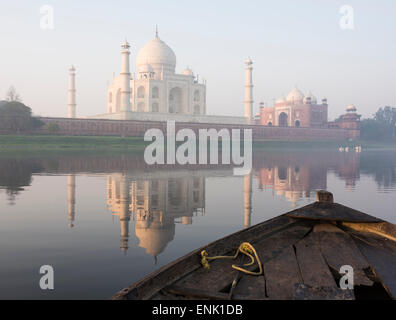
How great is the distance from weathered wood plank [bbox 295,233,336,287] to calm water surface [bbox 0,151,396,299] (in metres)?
1.52

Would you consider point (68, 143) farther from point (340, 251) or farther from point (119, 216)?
point (340, 251)

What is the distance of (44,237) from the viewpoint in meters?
5.16

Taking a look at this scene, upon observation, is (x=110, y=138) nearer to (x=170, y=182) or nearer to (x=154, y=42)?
(x=154, y=42)

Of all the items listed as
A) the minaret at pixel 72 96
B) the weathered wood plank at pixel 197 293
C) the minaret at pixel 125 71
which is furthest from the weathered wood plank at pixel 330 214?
the minaret at pixel 72 96

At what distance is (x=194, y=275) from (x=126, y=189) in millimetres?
7225

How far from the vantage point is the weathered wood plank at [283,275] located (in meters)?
2.54

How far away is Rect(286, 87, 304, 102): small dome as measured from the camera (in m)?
55.4

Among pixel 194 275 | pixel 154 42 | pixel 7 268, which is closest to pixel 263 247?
pixel 194 275

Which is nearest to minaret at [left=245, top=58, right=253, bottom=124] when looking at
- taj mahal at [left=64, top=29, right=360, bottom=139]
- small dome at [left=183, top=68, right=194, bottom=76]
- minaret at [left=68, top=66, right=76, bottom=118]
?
taj mahal at [left=64, top=29, right=360, bottom=139]

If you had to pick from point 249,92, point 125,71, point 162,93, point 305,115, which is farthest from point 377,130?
point 125,71

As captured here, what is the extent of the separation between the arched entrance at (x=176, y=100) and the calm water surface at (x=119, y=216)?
3489 centimetres

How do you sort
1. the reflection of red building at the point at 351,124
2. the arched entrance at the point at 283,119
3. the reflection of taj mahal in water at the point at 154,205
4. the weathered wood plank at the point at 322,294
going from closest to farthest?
1. the weathered wood plank at the point at 322,294
2. the reflection of taj mahal in water at the point at 154,205
3. the reflection of red building at the point at 351,124
4. the arched entrance at the point at 283,119

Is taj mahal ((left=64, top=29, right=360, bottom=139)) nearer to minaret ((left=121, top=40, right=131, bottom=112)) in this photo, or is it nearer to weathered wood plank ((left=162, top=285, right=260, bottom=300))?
minaret ((left=121, top=40, right=131, bottom=112))

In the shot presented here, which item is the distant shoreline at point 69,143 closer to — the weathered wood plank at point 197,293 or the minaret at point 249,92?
the minaret at point 249,92
